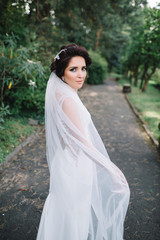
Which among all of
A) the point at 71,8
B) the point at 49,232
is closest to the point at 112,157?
the point at 49,232

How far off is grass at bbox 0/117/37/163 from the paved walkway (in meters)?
0.28

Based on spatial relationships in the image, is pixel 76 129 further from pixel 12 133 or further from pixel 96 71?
pixel 96 71

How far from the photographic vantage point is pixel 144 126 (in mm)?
7070

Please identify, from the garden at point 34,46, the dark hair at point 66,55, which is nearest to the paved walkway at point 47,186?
the garden at point 34,46

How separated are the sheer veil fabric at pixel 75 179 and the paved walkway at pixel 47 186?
36.2 inches

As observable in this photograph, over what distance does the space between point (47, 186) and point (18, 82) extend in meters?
3.04

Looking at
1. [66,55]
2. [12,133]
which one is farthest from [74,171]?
Result: [12,133]

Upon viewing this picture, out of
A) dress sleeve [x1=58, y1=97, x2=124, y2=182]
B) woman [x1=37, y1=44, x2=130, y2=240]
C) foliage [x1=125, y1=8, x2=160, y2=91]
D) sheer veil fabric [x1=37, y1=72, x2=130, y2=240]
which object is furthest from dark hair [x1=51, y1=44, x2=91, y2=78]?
foliage [x1=125, y1=8, x2=160, y2=91]

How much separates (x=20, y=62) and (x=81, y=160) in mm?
3498

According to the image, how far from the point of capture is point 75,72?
1.79 metres

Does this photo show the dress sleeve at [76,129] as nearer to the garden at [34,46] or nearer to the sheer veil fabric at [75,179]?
the sheer veil fabric at [75,179]

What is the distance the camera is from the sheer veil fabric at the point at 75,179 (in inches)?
63.6

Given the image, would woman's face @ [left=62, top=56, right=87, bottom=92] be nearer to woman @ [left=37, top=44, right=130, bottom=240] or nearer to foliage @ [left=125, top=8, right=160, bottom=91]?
woman @ [left=37, top=44, right=130, bottom=240]

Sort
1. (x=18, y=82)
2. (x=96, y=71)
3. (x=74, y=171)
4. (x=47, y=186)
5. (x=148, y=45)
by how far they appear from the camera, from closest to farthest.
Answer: (x=74, y=171) < (x=47, y=186) < (x=18, y=82) < (x=148, y=45) < (x=96, y=71)
